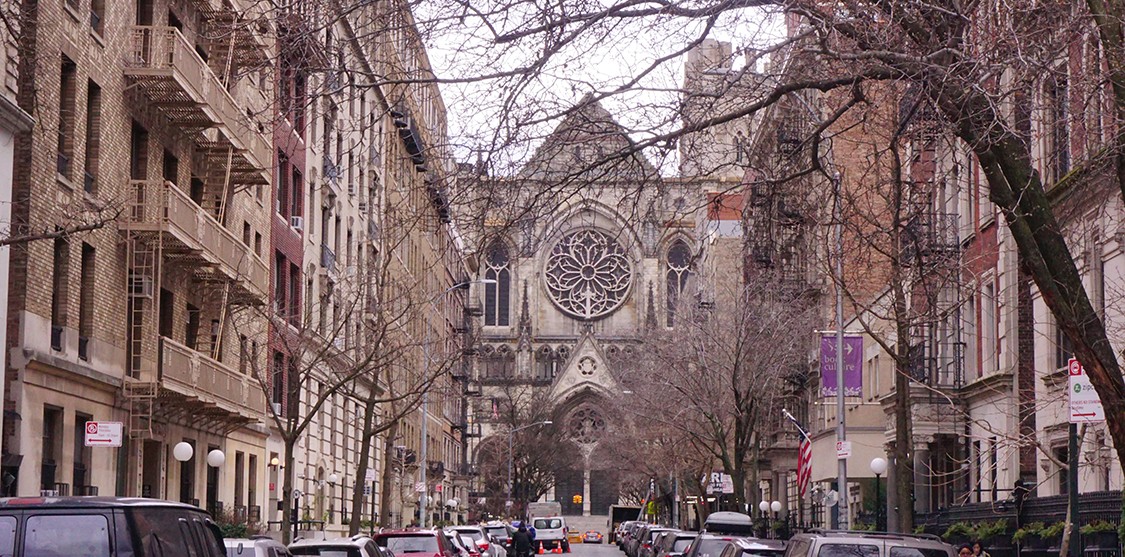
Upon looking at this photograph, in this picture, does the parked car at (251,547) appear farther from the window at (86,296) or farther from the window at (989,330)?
the window at (989,330)

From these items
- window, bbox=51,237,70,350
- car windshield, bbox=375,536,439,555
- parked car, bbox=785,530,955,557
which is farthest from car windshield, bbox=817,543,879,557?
window, bbox=51,237,70,350

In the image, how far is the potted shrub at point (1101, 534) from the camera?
24266mm

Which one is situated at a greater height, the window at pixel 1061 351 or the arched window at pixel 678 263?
the arched window at pixel 678 263

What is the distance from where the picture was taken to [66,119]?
28.9 m

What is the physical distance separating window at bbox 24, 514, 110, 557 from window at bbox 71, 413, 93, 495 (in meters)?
19.0

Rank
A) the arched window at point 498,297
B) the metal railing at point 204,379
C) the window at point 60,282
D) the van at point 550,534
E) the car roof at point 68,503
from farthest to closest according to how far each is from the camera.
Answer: the arched window at point 498,297, the van at point 550,534, the metal railing at point 204,379, the window at point 60,282, the car roof at point 68,503

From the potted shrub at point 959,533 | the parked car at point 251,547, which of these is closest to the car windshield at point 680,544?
the potted shrub at point 959,533

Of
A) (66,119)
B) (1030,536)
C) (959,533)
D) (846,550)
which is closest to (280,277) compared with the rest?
(66,119)

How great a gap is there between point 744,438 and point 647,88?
3984 centimetres

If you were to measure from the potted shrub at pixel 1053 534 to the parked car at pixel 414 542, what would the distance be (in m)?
9.92

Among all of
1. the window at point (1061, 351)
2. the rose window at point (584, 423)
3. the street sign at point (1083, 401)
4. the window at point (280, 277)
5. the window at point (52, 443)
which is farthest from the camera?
the rose window at point (584, 423)

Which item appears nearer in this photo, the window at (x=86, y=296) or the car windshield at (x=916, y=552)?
the car windshield at (x=916, y=552)

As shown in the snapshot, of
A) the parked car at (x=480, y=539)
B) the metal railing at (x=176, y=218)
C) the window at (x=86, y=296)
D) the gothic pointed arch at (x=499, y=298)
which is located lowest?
the parked car at (x=480, y=539)

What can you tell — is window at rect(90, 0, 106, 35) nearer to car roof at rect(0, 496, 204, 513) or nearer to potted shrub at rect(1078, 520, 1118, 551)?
potted shrub at rect(1078, 520, 1118, 551)
